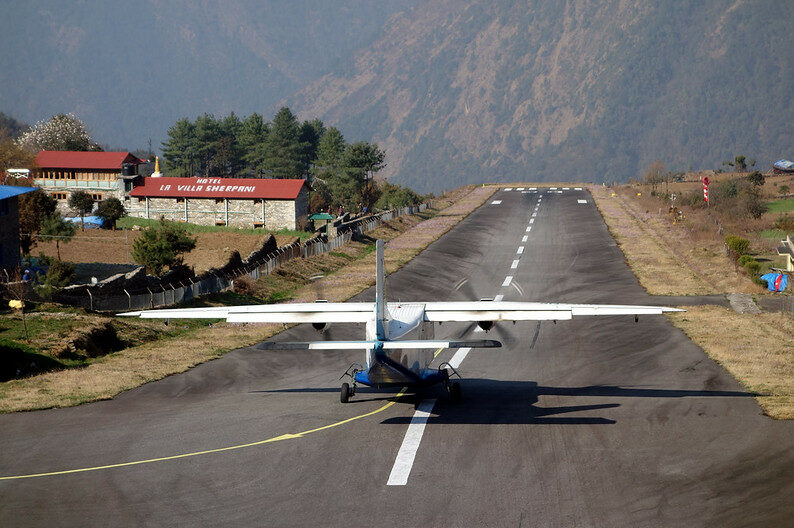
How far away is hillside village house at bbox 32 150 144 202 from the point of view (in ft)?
412

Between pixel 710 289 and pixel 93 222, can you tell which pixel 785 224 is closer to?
pixel 710 289

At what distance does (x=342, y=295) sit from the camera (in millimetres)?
59562

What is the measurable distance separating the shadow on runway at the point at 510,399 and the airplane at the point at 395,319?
0.80 m

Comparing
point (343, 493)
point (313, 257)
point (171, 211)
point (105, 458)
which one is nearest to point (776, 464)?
point (343, 493)

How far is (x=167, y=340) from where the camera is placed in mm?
44625

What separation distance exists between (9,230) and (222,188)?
192 ft

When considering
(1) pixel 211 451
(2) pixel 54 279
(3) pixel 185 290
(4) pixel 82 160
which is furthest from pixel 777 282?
(4) pixel 82 160

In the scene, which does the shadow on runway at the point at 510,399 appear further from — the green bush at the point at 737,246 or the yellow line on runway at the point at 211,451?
the green bush at the point at 737,246

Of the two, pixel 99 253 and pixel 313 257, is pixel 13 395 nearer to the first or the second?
pixel 313 257

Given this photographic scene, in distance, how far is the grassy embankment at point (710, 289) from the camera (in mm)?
34344

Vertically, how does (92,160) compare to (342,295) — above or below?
above

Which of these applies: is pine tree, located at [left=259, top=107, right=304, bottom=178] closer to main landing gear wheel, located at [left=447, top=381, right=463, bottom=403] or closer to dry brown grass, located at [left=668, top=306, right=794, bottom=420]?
dry brown grass, located at [left=668, top=306, right=794, bottom=420]

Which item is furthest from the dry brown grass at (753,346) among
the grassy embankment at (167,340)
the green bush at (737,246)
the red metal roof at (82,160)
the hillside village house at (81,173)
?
the red metal roof at (82,160)

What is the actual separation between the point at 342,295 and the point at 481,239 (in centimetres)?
3559
